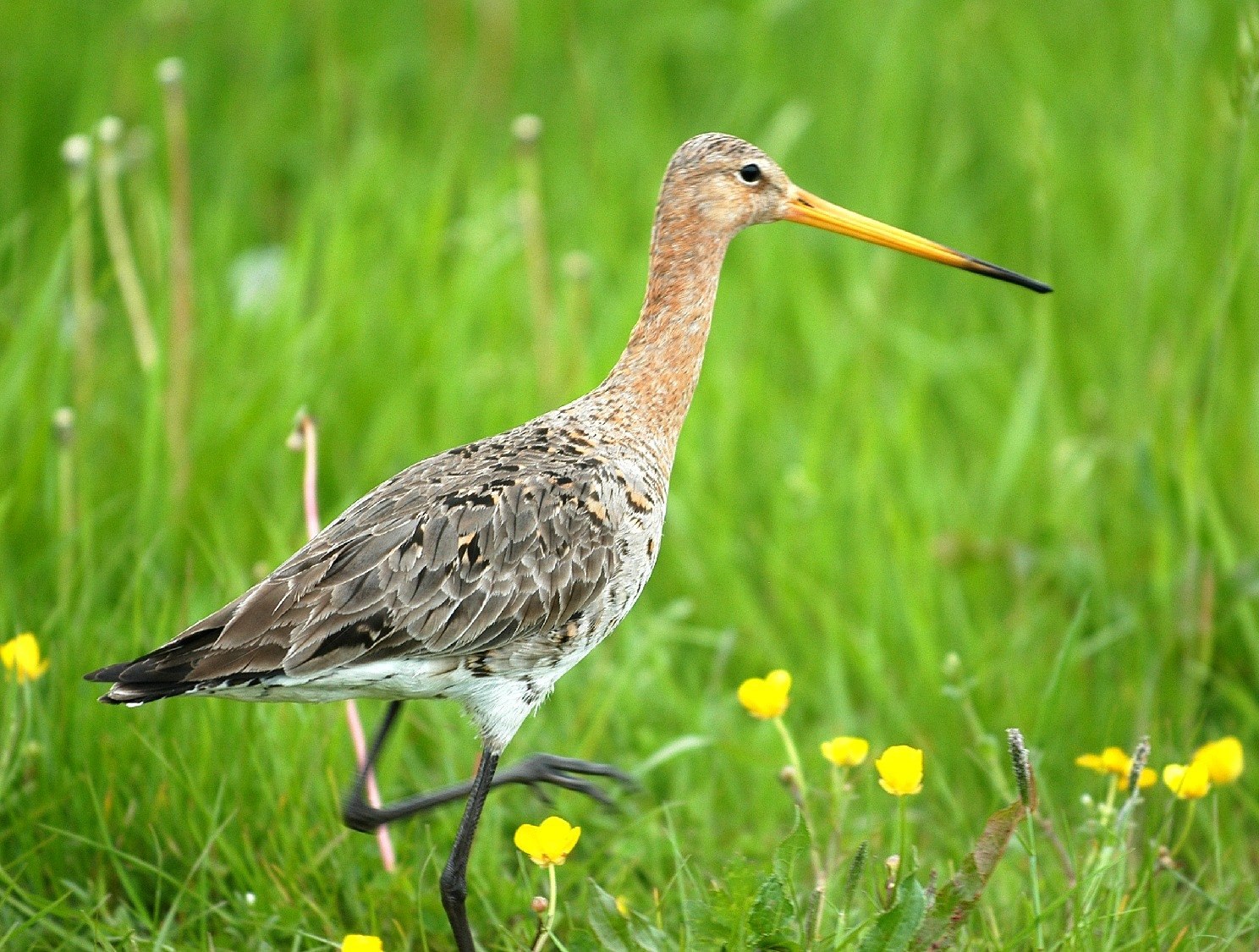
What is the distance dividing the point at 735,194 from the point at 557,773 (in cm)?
157

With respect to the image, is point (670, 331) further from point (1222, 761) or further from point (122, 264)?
point (122, 264)

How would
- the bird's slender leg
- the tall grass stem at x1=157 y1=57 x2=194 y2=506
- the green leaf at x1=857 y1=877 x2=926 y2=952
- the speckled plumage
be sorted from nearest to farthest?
the green leaf at x1=857 y1=877 x2=926 y2=952
the speckled plumage
the bird's slender leg
the tall grass stem at x1=157 y1=57 x2=194 y2=506

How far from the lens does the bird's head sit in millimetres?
4156

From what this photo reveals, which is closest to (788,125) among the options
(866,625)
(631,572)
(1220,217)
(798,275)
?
(798,275)

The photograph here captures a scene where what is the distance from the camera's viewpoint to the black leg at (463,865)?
3.60m

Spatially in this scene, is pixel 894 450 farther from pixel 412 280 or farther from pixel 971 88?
pixel 971 88

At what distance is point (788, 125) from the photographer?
7.49m

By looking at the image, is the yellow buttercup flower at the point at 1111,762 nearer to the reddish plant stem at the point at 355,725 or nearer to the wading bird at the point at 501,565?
the wading bird at the point at 501,565

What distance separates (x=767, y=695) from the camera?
3.64 m

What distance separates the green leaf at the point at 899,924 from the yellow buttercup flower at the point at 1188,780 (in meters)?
0.75

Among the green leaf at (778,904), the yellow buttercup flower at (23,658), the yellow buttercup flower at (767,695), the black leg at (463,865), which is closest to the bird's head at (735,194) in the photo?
the yellow buttercup flower at (767,695)

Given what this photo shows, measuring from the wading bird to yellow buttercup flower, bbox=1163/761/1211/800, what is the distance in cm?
126

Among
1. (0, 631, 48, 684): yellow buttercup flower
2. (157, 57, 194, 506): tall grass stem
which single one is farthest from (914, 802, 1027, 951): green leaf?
(157, 57, 194, 506): tall grass stem

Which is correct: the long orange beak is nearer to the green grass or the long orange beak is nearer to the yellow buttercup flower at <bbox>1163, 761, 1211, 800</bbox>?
the green grass
